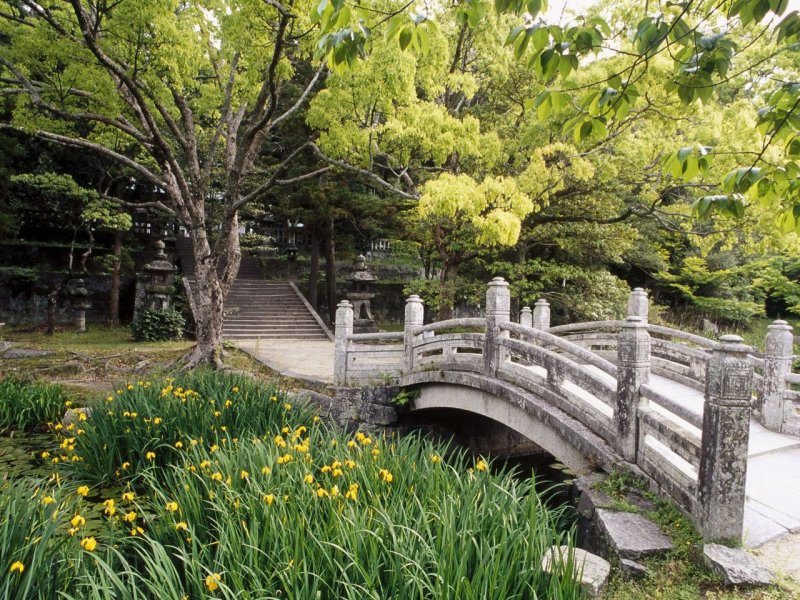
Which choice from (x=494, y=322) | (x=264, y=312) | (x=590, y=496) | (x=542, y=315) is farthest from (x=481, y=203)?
(x=264, y=312)

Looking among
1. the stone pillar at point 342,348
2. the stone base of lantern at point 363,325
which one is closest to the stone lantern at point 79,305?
the stone base of lantern at point 363,325

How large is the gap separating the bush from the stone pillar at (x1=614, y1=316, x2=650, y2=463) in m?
12.6

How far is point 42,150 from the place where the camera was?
57.8 feet

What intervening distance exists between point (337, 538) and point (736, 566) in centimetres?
257

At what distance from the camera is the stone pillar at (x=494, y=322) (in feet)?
23.8

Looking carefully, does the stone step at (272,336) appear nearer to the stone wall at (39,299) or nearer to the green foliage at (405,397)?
the stone wall at (39,299)

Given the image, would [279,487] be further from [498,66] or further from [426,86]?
[498,66]

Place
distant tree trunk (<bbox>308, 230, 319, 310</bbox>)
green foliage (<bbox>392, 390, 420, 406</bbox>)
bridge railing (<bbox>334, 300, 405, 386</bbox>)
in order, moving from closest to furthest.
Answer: green foliage (<bbox>392, 390, 420, 406</bbox>) < bridge railing (<bbox>334, 300, 405, 386</bbox>) < distant tree trunk (<bbox>308, 230, 319, 310</bbox>)

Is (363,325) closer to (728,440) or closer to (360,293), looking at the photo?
(360,293)

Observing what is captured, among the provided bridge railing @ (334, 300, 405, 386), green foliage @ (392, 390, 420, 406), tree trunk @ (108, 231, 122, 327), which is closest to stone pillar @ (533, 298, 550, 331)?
bridge railing @ (334, 300, 405, 386)

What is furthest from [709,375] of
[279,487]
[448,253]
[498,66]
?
Result: [498,66]

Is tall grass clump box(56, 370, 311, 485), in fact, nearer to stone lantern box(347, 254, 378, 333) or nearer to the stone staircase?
stone lantern box(347, 254, 378, 333)

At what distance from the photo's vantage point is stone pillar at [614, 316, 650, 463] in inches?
192

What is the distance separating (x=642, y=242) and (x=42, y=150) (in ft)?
64.8
